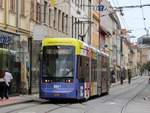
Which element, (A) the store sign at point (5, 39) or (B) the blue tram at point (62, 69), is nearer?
(B) the blue tram at point (62, 69)

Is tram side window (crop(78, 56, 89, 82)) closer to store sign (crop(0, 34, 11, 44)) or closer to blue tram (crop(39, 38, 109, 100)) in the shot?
blue tram (crop(39, 38, 109, 100))

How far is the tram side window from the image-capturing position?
3366cm

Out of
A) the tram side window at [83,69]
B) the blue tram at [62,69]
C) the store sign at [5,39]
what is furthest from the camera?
the store sign at [5,39]

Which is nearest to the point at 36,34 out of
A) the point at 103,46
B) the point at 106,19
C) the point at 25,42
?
the point at 25,42

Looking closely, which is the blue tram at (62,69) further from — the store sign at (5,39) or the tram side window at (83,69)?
the store sign at (5,39)

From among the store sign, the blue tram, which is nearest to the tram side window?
the blue tram

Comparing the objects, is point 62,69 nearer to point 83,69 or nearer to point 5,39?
point 83,69

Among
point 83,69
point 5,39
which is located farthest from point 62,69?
point 5,39

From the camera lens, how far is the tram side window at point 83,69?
3366 cm

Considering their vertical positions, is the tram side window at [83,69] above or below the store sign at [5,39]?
below

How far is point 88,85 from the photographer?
36500 millimetres

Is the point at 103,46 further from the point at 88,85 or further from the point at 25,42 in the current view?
the point at 88,85

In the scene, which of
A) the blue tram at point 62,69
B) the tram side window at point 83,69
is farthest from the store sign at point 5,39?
the tram side window at point 83,69

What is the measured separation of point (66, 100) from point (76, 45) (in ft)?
14.5
